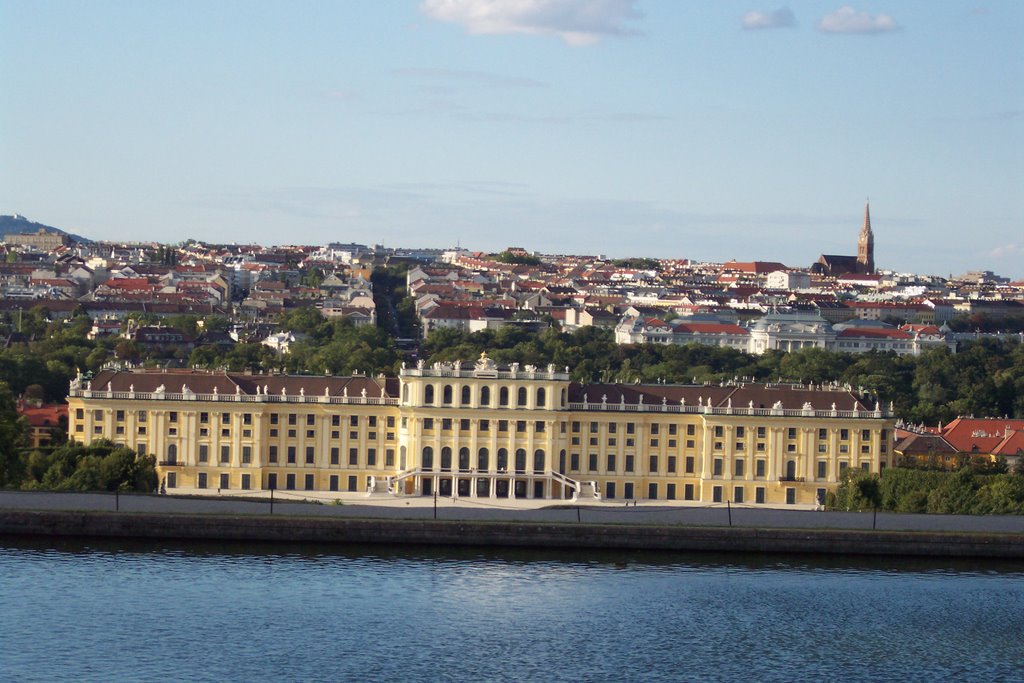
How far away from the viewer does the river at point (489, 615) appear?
4200cm

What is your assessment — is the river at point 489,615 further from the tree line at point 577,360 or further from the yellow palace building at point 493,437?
the tree line at point 577,360

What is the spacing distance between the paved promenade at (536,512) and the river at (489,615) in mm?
2739

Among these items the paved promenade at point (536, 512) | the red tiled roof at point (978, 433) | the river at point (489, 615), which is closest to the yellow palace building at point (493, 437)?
the paved promenade at point (536, 512)

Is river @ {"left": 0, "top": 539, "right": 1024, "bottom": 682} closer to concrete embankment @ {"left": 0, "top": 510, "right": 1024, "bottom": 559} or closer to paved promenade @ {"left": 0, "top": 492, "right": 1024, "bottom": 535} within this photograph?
concrete embankment @ {"left": 0, "top": 510, "right": 1024, "bottom": 559}

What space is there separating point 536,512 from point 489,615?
13.9 meters

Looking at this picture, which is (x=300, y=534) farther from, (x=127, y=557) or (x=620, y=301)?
(x=620, y=301)

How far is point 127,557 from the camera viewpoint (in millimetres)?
51969

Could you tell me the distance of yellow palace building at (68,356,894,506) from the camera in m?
67.8

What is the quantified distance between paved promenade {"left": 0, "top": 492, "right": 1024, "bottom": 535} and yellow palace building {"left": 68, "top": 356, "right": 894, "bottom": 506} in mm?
5609

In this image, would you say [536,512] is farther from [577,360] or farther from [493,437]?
[577,360]

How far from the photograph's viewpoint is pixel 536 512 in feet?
197

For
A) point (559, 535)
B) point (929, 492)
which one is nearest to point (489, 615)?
point (559, 535)

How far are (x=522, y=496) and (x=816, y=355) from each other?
203 feet

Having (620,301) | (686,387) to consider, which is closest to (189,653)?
(686,387)
